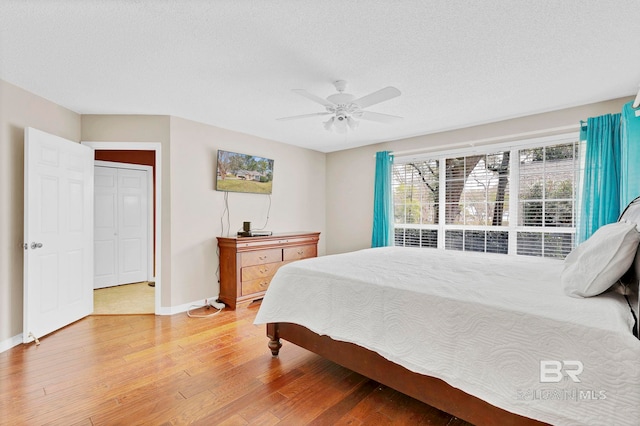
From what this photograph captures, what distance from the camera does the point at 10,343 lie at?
9.09ft

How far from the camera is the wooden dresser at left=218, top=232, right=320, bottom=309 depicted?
3.93m

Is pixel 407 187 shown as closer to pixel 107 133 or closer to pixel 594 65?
pixel 594 65

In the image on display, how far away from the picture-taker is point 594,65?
243 centimetres

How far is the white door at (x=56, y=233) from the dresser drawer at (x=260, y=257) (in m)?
1.80

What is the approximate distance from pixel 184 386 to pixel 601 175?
4268 mm

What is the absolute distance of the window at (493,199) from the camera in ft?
11.8

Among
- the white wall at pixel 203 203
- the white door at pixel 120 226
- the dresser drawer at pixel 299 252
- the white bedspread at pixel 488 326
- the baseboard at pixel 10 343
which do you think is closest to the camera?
the white bedspread at pixel 488 326

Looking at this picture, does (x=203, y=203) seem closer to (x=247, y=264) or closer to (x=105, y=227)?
(x=247, y=264)

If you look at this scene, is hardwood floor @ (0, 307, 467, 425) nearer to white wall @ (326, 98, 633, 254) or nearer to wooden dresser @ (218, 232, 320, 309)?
wooden dresser @ (218, 232, 320, 309)

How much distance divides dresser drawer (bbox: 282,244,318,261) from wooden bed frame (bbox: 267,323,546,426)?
1.99m

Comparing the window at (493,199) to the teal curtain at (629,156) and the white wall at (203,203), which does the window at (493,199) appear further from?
the white wall at (203,203)

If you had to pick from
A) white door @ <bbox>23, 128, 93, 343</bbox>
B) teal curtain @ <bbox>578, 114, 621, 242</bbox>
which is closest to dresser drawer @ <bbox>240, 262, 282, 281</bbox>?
white door @ <bbox>23, 128, 93, 343</bbox>

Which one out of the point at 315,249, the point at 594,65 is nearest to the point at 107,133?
the point at 315,249

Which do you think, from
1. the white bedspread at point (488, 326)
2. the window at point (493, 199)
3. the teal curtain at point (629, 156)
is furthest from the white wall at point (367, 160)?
the white bedspread at point (488, 326)
